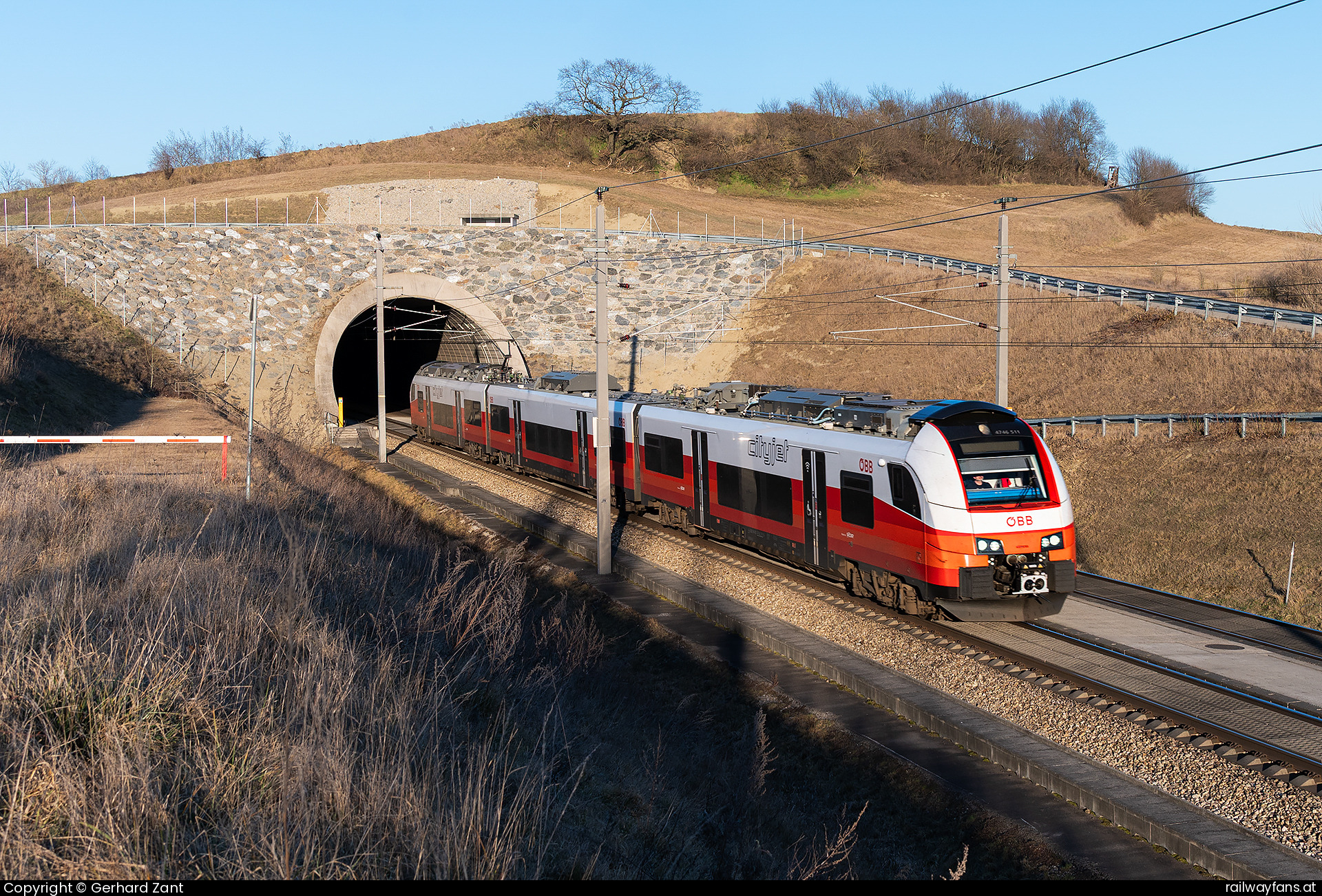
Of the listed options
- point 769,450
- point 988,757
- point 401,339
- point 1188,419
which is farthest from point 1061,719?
point 401,339

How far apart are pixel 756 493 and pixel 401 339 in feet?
154

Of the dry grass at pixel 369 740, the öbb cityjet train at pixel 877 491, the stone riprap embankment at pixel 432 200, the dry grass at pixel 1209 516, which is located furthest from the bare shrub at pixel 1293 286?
the stone riprap embankment at pixel 432 200

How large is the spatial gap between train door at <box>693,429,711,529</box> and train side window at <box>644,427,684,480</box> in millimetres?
650

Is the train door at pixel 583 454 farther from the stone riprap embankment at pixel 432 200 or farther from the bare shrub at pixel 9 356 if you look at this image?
the stone riprap embankment at pixel 432 200

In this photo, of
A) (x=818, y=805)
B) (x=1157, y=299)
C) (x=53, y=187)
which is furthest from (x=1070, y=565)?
(x=53, y=187)

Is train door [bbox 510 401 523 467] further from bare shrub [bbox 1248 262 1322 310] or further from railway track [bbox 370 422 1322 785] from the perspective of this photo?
bare shrub [bbox 1248 262 1322 310]

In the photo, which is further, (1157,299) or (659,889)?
(1157,299)

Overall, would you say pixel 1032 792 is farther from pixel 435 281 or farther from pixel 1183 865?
pixel 435 281

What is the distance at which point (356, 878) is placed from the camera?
520 cm

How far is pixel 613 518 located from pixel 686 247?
1199 inches

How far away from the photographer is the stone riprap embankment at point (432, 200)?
2213 inches

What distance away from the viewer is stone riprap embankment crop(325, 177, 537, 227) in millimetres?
56219

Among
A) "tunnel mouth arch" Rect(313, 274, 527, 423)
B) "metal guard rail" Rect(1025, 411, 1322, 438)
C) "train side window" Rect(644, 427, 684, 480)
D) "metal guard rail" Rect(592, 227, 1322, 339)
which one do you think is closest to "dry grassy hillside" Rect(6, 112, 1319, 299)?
"metal guard rail" Rect(592, 227, 1322, 339)

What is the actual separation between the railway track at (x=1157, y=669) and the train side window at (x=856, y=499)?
142cm
